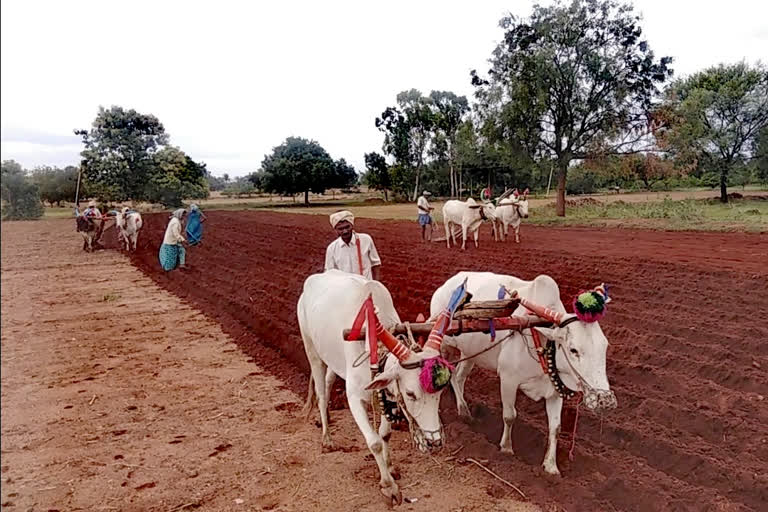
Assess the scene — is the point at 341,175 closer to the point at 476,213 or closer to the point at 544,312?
the point at 476,213

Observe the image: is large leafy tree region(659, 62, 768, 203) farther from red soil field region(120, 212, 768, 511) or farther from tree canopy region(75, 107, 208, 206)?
tree canopy region(75, 107, 208, 206)

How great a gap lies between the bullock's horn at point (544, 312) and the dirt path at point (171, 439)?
4.57ft

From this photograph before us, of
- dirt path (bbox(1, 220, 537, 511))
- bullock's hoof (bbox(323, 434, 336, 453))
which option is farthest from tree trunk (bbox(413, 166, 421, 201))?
bullock's hoof (bbox(323, 434, 336, 453))

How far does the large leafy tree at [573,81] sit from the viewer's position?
27219 mm

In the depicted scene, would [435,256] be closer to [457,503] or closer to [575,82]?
[457,503]

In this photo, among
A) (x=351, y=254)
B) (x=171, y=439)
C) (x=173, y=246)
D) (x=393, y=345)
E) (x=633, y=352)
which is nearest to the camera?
(x=393, y=345)

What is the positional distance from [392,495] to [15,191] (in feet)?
11.9

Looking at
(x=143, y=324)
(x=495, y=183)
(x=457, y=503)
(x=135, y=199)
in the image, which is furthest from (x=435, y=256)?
(x=495, y=183)

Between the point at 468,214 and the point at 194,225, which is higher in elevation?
the point at 468,214

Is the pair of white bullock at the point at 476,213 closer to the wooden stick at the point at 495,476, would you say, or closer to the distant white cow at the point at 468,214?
the distant white cow at the point at 468,214

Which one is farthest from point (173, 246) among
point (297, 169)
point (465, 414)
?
point (297, 169)

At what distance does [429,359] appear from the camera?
162 inches

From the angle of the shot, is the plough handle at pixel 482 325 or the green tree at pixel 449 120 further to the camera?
the green tree at pixel 449 120

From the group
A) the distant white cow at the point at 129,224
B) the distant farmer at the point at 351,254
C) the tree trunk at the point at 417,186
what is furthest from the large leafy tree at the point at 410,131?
the distant farmer at the point at 351,254
